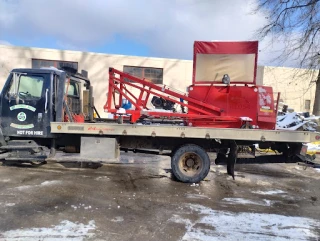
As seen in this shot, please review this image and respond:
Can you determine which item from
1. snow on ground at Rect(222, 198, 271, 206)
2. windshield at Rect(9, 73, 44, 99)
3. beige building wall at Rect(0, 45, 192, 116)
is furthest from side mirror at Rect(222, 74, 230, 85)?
beige building wall at Rect(0, 45, 192, 116)

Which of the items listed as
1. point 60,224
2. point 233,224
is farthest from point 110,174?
point 233,224

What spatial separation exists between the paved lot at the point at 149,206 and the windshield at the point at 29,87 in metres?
1.84

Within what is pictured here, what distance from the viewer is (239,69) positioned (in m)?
7.59

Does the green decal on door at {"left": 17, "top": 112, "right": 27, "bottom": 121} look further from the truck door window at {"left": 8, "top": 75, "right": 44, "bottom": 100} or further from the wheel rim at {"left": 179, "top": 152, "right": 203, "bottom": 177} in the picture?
the wheel rim at {"left": 179, "top": 152, "right": 203, "bottom": 177}

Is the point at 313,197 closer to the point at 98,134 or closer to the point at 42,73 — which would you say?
the point at 98,134

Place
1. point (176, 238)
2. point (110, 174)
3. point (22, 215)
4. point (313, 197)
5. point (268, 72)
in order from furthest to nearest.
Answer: point (268, 72) < point (110, 174) < point (313, 197) < point (22, 215) < point (176, 238)

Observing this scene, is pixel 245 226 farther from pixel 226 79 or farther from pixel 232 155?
pixel 226 79

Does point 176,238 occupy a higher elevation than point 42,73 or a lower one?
lower

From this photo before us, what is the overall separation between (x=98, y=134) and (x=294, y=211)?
421cm

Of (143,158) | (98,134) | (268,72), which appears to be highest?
(268,72)

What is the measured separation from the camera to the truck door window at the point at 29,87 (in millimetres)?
7340

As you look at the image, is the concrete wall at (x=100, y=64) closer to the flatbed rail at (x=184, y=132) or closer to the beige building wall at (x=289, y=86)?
the beige building wall at (x=289, y=86)

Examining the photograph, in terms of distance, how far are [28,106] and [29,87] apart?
44cm

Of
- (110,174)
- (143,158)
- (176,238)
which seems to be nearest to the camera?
(176,238)
